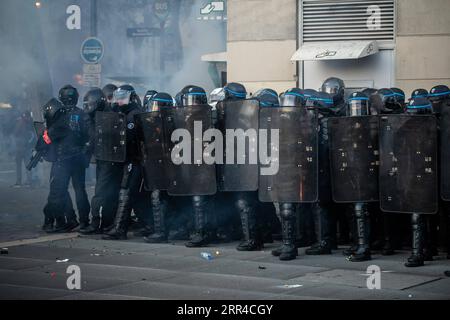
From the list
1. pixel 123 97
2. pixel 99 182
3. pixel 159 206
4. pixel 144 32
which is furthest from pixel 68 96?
pixel 144 32

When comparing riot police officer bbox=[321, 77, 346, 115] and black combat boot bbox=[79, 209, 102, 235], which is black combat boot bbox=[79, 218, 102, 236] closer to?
black combat boot bbox=[79, 209, 102, 235]

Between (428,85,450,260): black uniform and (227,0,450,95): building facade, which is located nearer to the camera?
(428,85,450,260): black uniform

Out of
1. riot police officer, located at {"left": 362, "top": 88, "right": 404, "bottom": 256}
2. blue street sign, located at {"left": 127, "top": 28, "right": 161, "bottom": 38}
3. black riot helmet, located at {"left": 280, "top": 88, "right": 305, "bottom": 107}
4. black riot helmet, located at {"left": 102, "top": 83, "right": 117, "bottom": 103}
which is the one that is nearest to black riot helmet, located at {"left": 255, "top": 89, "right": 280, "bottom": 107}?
black riot helmet, located at {"left": 280, "top": 88, "right": 305, "bottom": 107}

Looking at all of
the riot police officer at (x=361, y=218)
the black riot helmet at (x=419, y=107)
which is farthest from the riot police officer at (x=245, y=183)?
the black riot helmet at (x=419, y=107)

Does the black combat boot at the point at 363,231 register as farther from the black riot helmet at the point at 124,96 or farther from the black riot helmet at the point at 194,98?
Result: the black riot helmet at the point at 124,96

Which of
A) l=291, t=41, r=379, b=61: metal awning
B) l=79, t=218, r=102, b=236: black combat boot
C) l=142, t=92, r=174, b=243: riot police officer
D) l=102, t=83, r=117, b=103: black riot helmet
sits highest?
l=291, t=41, r=379, b=61: metal awning

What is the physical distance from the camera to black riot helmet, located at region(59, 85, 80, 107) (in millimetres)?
12273

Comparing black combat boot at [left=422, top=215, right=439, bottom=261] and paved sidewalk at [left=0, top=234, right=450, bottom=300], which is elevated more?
black combat boot at [left=422, top=215, right=439, bottom=261]

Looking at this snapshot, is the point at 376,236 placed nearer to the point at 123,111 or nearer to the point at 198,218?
the point at 198,218

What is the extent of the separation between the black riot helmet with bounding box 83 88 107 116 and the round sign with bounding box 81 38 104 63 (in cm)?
501

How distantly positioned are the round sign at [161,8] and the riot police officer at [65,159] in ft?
35.0

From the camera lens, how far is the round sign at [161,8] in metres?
22.7
